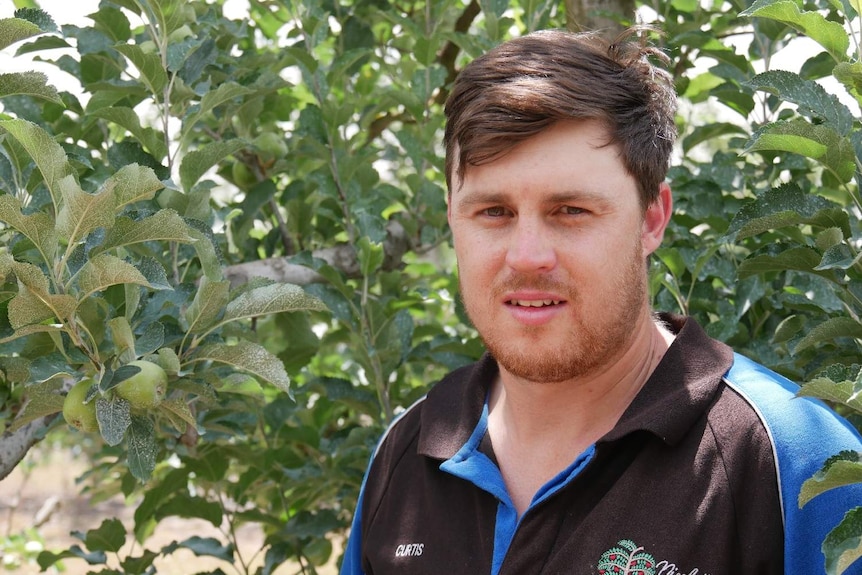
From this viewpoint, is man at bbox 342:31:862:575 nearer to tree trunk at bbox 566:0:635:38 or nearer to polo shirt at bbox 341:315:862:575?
polo shirt at bbox 341:315:862:575

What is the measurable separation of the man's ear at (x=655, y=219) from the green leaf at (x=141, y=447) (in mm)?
858

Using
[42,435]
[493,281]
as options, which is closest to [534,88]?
[493,281]

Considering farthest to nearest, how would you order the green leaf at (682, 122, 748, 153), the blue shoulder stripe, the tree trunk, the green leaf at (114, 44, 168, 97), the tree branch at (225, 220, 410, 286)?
the tree trunk < the green leaf at (682, 122, 748, 153) < the tree branch at (225, 220, 410, 286) < the green leaf at (114, 44, 168, 97) < the blue shoulder stripe

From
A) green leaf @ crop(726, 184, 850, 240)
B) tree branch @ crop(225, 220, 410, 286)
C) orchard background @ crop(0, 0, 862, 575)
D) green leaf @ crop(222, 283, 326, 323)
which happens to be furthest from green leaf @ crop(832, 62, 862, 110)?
tree branch @ crop(225, 220, 410, 286)

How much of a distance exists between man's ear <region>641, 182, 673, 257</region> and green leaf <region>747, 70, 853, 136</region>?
0.23 metres

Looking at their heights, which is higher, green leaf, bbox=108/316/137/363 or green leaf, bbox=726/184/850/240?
green leaf, bbox=726/184/850/240

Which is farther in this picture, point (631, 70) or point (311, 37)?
point (311, 37)

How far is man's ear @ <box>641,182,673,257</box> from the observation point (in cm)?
174

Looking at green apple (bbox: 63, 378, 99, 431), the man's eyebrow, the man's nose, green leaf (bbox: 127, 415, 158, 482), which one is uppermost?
the man's eyebrow

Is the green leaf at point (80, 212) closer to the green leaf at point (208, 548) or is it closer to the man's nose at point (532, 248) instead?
the man's nose at point (532, 248)

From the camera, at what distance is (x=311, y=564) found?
2.76 meters

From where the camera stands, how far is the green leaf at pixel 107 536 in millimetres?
2525

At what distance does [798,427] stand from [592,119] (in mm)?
553

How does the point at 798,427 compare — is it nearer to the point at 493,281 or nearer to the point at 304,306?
the point at 493,281
